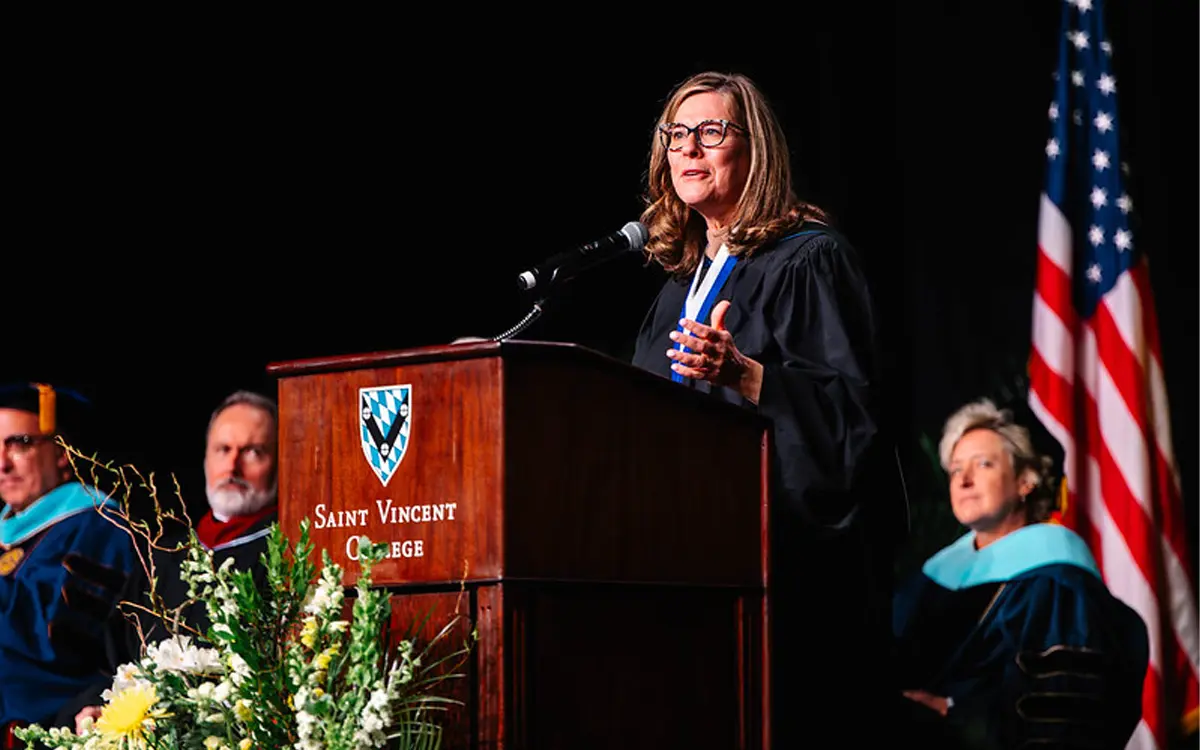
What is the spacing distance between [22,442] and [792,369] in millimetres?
4349

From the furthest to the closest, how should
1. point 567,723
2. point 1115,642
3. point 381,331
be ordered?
point 381,331
point 1115,642
point 567,723

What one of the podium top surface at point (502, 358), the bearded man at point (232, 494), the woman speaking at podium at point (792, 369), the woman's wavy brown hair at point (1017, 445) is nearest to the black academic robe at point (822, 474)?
the woman speaking at podium at point (792, 369)

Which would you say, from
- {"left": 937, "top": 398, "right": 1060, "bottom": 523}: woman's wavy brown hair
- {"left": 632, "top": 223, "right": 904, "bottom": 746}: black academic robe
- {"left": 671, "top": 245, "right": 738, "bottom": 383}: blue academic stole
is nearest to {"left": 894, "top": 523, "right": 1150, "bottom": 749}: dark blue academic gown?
{"left": 937, "top": 398, "right": 1060, "bottom": 523}: woman's wavy brown hair

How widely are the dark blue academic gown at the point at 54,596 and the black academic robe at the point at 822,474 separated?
12.1ft

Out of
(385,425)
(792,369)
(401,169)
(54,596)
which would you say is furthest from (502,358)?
(54,596)

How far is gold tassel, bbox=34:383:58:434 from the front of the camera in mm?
6402

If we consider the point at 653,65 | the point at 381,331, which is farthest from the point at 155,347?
the point at 653,65

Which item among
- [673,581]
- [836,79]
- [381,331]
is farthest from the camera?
[381,331]

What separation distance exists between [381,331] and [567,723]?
12.8 feet

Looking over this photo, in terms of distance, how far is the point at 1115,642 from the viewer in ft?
17.9

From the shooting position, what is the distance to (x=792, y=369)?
296 cm

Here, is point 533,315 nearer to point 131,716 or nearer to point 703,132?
point 703,132

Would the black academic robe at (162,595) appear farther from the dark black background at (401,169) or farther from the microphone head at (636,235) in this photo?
the microphone head at (636,235)

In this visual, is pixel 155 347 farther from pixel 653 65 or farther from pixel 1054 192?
pixel 1054 192
